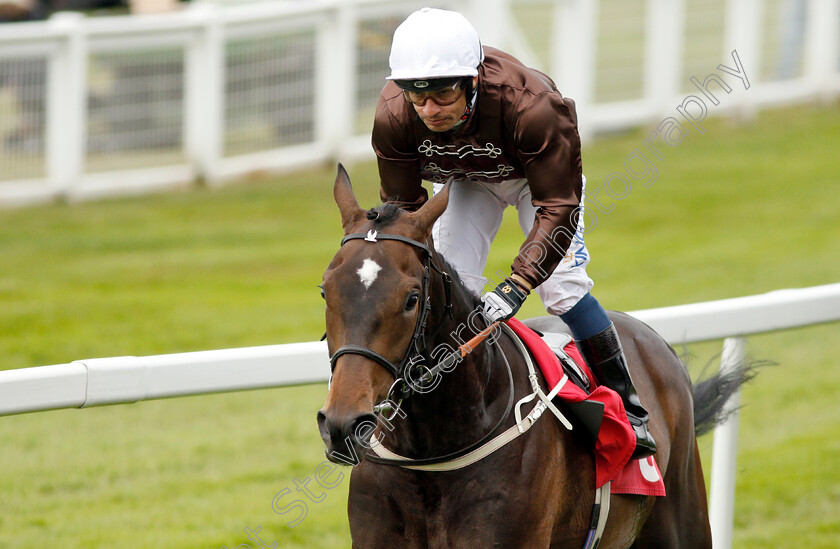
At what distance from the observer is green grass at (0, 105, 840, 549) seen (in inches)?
201

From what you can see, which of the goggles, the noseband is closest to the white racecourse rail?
the noseband

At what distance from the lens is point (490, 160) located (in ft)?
10.7

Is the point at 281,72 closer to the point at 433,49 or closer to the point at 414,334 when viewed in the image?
the point at 433,49

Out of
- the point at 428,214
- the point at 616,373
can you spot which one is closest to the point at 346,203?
the point at 428,214

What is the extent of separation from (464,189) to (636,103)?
10307mm

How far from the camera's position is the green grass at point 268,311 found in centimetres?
511

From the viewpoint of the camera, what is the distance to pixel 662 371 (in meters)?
4.02

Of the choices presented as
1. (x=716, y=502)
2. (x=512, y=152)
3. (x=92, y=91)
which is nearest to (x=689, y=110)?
(x=92, y=91)

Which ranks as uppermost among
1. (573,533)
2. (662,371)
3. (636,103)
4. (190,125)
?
(636,103)

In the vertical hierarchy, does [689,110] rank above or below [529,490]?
above

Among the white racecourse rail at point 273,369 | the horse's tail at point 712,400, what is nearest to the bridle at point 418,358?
the white racecourse rail at point 273,369

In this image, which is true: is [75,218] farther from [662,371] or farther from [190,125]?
[662,371]

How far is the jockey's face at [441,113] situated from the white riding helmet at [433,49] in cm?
9

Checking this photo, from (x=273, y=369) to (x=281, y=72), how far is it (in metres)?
7.87
